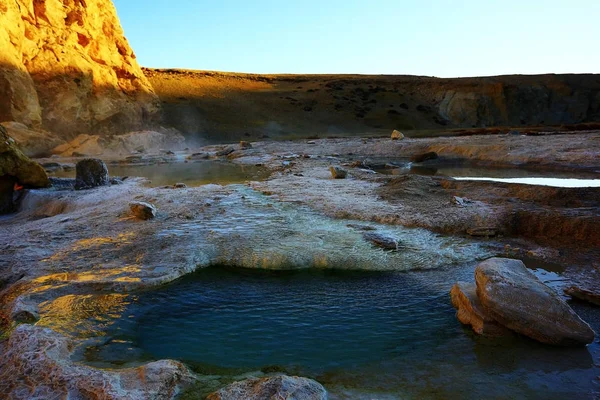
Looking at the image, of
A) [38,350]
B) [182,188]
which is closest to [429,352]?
[38,350]

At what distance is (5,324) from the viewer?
311 centimetres

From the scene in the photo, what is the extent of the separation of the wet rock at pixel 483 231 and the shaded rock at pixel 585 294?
5.07ft

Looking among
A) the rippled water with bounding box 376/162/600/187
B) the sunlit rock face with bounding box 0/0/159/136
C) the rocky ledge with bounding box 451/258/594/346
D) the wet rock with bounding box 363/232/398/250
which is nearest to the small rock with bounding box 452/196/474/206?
the wet rock with bounding box 363/232/398/250

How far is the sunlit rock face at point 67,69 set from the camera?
19141 mm

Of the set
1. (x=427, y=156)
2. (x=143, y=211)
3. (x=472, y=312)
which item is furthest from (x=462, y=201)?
(x=427, y=156)

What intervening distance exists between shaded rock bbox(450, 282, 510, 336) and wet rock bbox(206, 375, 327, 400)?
136 cm

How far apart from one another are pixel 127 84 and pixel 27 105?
8.05 m

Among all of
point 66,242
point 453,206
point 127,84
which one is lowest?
point 66,242

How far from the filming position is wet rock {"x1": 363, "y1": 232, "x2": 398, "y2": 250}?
471 cm

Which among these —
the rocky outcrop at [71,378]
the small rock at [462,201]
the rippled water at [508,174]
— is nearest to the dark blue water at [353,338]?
the rocky outcrop at [71,378]

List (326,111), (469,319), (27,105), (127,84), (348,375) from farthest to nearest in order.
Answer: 1. (326,111)
2. (127,84)
3. (27,105)
4. (469,319)
5. (348,375)

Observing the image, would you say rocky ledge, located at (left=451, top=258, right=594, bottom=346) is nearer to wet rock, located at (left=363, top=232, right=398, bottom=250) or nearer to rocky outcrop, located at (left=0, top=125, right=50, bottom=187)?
wet rock, located at (left=363, top=232, right=398, bottom=250)

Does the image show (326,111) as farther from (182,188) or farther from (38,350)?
(38,350)

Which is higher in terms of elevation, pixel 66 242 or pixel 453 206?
pixel 453 206
